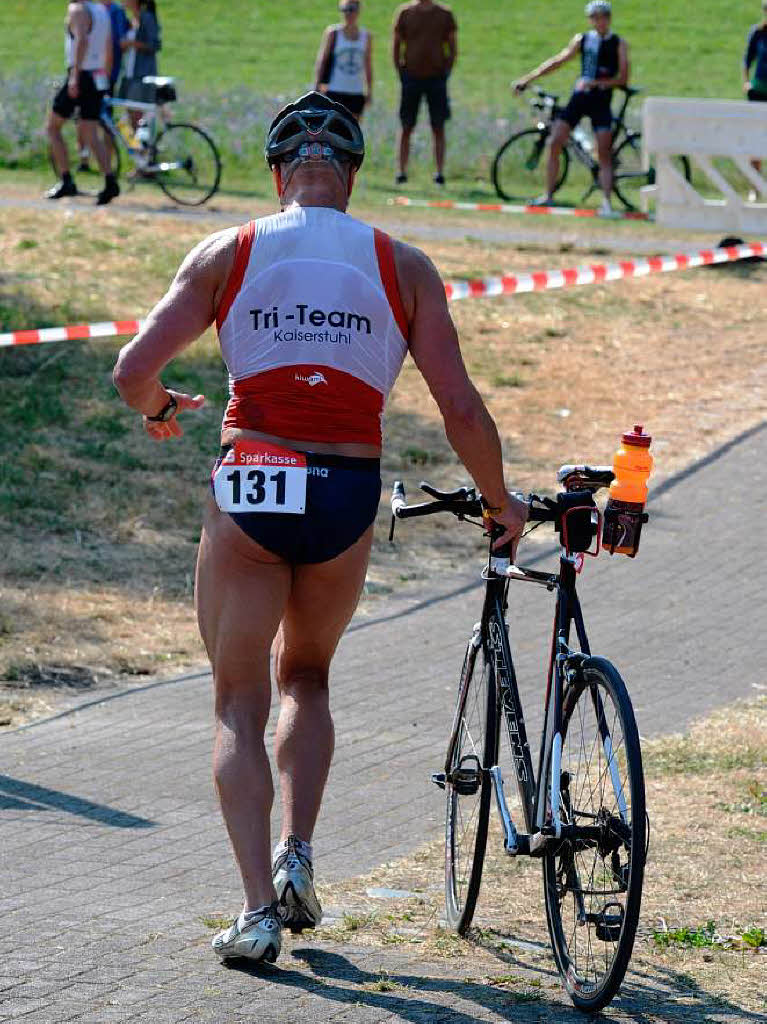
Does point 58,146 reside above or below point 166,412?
below

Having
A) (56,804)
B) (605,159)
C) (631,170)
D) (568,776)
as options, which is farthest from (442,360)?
(631,170)

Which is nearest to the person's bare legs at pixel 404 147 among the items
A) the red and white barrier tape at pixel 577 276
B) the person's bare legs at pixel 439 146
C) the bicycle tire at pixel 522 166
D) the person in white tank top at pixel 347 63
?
the person's bare legs at pixel 439 146

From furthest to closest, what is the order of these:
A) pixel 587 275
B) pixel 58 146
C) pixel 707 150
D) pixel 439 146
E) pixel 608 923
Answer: pixel 439 146
pixel 58 146
pixel 707 150
pixel 587 275
pixel 608 923

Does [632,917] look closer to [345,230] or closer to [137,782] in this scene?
[345,230]

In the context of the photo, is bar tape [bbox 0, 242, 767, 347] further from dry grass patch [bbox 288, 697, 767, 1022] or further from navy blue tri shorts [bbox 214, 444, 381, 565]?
navy blue tri shorts [bbox 214, 444, 381, 565]

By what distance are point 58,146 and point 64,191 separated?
0.45 metres

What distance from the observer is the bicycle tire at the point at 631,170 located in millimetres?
20672

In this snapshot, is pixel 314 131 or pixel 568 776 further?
pixel 314 131

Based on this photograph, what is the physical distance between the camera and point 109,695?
283 inches

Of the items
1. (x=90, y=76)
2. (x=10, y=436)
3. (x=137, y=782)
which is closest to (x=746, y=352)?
(x=10, y=436)

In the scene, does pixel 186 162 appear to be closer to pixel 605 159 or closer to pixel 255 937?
pixel 605 159

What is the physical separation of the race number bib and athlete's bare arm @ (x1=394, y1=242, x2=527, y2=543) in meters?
0.37

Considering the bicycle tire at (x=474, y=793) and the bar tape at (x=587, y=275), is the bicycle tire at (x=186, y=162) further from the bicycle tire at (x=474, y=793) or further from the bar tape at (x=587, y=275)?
the bicycle tire at (x=474, y=793)

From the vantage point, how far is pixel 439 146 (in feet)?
71.4
